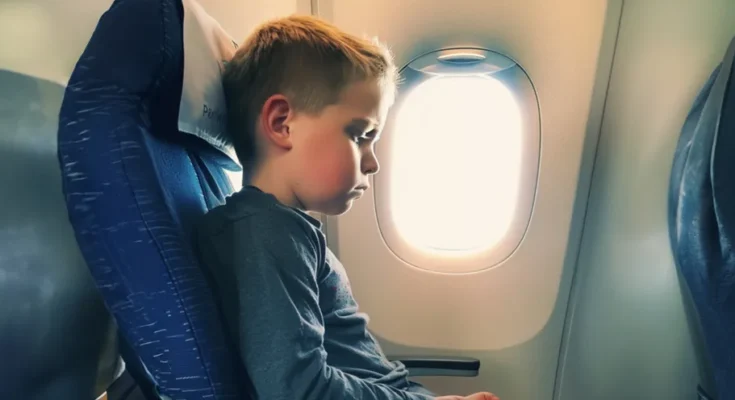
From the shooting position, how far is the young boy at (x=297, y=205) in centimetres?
79

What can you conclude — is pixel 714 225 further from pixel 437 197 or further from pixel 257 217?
pixel 257 217

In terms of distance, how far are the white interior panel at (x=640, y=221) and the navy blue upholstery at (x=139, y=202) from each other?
1.16 m

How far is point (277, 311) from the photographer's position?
2.57 feet

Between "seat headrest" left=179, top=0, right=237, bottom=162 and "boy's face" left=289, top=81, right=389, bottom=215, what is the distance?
0.12 metres

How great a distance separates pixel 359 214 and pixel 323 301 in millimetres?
657

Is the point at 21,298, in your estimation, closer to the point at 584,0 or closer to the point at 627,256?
the point at 584,0

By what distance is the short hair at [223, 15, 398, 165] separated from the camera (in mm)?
951

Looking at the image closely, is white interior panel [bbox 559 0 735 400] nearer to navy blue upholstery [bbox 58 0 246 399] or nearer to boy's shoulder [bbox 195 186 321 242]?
boy's shoulder [bbox 195 186 321 242]

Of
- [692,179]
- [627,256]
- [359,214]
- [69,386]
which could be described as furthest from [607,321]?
[69,386]

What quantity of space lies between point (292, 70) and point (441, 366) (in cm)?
91

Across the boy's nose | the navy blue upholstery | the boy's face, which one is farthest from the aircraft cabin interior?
the boy's nose

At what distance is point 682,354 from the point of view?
66.8 inches

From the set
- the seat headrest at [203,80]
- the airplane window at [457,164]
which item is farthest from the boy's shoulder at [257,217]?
the airplane window at [457,164]

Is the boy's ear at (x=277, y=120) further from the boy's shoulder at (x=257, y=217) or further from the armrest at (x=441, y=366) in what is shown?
the armrest at (x=441, y=366)
